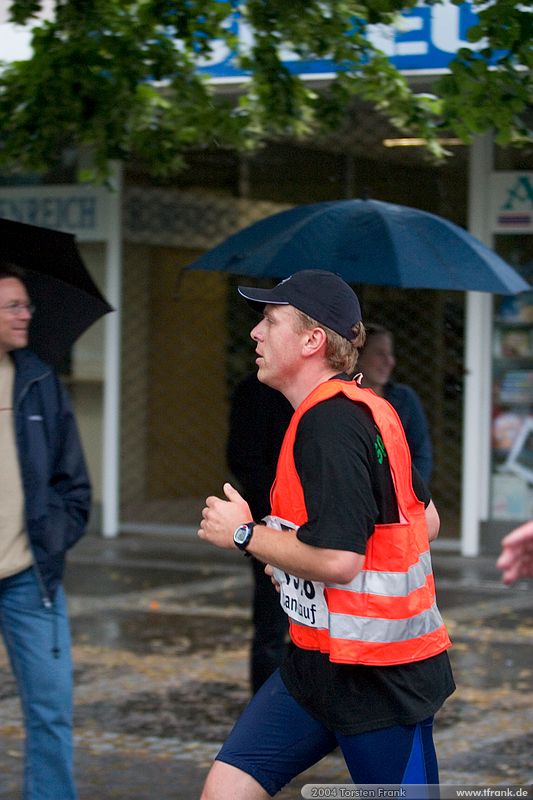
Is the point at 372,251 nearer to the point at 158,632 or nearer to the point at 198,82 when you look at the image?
the point at 198,82

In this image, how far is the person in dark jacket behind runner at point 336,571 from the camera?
3.24 meters

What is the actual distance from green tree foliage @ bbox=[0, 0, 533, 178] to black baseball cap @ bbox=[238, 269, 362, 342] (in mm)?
2787

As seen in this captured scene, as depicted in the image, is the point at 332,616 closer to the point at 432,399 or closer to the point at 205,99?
the point at 205,99

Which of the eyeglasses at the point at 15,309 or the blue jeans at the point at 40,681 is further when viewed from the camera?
the eyeglasses at the point at 15,309

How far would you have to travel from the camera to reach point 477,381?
1164cm

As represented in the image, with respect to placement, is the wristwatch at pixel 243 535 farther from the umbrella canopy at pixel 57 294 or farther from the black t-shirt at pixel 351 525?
the umbrella canopy at pixel 57 294

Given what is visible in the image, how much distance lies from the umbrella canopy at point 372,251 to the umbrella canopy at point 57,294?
3.06 ft

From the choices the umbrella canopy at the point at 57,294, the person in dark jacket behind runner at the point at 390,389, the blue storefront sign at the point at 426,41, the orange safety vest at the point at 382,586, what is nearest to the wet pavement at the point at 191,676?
the person in dark jacket behind runner at the point at 390,389

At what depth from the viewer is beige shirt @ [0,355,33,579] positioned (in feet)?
14.8

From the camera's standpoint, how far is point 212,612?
9328mm

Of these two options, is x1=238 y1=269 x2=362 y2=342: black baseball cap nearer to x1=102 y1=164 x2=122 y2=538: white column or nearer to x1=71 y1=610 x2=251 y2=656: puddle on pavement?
x1=71 y1=610 x2=251 y2=656: puddle on pavement

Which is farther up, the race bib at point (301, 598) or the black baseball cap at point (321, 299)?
the black baseball cap at point (321, 299)

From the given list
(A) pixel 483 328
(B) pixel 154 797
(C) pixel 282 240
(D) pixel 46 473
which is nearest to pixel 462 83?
(C) pixel 282 240

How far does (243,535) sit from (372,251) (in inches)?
102
